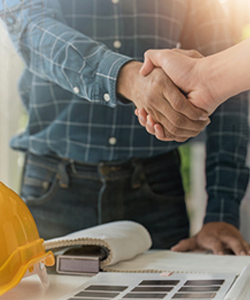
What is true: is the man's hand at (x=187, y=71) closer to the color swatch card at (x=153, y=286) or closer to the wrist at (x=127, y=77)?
the wrist at (x=127, y=77)

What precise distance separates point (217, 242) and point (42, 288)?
0.30 metres

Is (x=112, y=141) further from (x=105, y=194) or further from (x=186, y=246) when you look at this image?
(x=186, y=246)

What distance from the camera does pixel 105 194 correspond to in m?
0.84

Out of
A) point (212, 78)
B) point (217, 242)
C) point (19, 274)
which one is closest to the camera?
point (19, 274)

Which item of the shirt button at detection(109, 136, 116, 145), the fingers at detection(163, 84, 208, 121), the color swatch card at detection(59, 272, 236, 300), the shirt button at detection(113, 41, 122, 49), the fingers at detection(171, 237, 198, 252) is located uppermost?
the shirt button at detection(113, 41, 122, 49)

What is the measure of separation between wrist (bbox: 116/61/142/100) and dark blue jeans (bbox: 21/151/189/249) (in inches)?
8.8

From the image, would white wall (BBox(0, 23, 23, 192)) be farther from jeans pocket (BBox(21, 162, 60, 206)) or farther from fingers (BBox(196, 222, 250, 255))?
fingers (BBox(196, 222, 250, 255))

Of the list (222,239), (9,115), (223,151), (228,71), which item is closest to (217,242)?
(222,239)

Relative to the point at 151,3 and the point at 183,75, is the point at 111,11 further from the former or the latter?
the point at 183,75

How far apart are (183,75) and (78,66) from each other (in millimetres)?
140

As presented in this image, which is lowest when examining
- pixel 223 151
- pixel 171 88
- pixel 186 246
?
pixel 186 246

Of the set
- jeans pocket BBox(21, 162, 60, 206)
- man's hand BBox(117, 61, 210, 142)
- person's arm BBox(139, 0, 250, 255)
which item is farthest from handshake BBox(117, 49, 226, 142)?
jeans pocket BBox(21, 162, 60, 206)

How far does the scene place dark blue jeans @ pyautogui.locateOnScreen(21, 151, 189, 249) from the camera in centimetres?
85

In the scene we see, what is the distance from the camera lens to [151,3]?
74 centimetres
